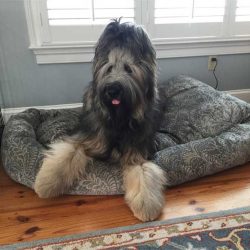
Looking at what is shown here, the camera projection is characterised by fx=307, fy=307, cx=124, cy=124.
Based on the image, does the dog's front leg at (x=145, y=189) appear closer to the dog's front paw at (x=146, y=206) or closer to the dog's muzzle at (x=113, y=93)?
the dog's front paw at (x=146, y=206)

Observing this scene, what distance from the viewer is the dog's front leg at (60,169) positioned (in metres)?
1.68

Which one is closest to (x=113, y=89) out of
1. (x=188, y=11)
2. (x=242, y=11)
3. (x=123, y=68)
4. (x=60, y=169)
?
(x=123, y=68)

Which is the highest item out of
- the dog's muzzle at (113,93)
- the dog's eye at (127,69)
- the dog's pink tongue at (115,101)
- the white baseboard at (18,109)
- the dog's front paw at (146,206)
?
the dog's eye at (127,69)

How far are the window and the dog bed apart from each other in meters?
0.44

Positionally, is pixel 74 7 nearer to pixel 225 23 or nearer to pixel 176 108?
pixel 176 108

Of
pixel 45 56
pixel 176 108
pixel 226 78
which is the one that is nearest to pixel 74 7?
pixel 45 56

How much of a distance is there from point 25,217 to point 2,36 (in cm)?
152

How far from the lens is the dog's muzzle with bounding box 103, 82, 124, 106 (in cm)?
158

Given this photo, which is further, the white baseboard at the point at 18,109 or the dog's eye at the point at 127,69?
the white baseboard at the point at 18,109

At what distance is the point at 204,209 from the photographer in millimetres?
1701

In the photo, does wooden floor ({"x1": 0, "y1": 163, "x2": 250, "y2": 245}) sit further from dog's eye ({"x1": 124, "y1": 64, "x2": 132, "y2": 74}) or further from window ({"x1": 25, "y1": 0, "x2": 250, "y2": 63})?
window ({"x1": 25, "y1": 0, "x2": 250, "y2": 63})

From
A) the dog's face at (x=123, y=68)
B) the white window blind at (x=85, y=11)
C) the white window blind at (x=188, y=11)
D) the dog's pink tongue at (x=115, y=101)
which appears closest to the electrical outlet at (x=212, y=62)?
the white window blind at (x=188, y=11)

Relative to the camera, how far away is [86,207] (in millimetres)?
1721

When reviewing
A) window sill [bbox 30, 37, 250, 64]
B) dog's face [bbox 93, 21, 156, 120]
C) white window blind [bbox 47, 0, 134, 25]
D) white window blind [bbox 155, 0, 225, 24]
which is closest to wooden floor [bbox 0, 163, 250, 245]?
dog's face [bbox 93, 21, 156, 120]
